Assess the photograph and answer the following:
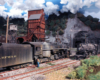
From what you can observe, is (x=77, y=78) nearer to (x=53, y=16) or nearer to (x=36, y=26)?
(x=36, y=26)

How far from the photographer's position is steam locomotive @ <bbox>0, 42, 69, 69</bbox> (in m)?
9.80

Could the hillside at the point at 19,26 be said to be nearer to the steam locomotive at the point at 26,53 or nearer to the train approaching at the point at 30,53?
the train approaching at the point at 30,53

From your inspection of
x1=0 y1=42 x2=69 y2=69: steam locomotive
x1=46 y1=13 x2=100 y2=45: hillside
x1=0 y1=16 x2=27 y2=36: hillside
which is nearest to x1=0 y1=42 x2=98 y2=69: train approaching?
x1=0 y1=42 x2=69 y2=69: steam locomotive

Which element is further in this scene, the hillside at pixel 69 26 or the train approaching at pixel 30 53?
the hillside at pixel 69 26

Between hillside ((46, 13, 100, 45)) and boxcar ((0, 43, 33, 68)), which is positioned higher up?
hillside ((46, 13, 100, 45))

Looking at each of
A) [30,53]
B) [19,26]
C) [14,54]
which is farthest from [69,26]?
[14,54]

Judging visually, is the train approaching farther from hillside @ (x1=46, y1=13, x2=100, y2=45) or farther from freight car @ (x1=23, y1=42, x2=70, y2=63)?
hillside @ (x1=46, y1=13, x2=100, y2=45)

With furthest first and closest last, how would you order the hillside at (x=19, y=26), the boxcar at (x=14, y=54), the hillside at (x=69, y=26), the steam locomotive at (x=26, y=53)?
the hillside at (x=19, y=26) < the hillside at (x=69, y=26) < the steam locomotive at (x=26, y=53) < the boxcar at (x=14, y=54)

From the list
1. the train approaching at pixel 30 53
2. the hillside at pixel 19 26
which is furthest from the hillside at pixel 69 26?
the train approaching at pixel 30 53

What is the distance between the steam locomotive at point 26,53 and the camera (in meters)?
9.80

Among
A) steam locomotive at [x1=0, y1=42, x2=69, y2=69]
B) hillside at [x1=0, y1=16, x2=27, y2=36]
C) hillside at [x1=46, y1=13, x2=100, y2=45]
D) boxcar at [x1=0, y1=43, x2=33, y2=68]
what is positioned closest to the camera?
boxcar at [x1=0, y1=43, x2=33, y2=68]

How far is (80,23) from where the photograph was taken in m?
49.5

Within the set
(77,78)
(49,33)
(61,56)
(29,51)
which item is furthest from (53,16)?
(77,78)

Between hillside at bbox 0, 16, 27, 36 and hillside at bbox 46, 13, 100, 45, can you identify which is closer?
hillside at bbox 46, 13, 100, 45
